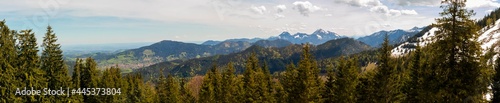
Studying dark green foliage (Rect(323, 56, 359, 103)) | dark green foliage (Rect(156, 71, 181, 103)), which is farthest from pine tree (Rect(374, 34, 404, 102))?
dark green foliage (Rect(156, 71, 181, 103))

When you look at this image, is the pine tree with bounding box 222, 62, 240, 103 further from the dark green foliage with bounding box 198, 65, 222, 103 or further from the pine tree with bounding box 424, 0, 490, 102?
the pine tree with bounding box 424, 0, 490, 102

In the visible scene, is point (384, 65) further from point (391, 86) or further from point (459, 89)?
point (459, 89)

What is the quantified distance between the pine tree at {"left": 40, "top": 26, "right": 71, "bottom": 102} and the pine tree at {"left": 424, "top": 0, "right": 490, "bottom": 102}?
39.3 metres

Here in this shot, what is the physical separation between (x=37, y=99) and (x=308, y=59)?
29030 mm

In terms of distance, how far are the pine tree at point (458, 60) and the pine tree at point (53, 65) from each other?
129ft

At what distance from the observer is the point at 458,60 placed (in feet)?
72.4

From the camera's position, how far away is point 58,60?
4125 cm

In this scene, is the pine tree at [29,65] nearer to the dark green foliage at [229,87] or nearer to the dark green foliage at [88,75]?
the dark green foliage at [88,75]

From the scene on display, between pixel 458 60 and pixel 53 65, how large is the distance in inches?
1664

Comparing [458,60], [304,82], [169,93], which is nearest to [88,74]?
[169,93]

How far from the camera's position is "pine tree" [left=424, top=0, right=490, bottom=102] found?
21.5 metres

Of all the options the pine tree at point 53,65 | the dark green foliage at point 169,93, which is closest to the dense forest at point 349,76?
the pine tree at point 53,65

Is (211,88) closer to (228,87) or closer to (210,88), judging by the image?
(210,88)

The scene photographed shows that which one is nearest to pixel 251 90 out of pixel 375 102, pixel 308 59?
pixel 308 59
